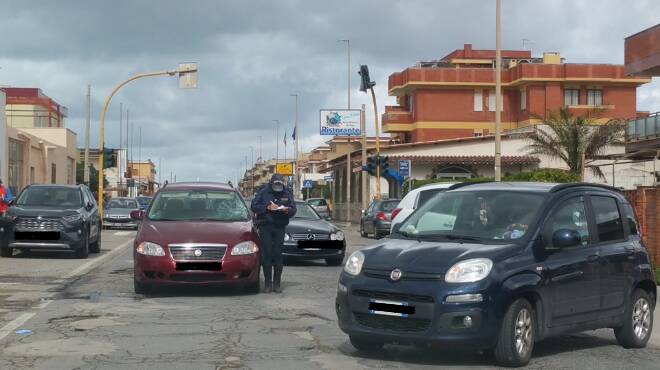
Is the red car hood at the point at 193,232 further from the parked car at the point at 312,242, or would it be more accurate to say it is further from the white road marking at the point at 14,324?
the parked car at the point at 312,242

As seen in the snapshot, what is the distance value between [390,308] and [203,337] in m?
2.49

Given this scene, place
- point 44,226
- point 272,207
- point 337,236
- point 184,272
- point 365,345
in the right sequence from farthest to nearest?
point 44,226
point 337,236
point 272,207
point 184,272
point 365,345

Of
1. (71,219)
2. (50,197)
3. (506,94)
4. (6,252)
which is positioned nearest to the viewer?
(71,219)

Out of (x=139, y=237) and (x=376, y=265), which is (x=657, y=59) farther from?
(x=376, y=265)

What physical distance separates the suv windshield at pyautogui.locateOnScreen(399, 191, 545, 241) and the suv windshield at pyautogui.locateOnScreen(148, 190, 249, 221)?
533cm

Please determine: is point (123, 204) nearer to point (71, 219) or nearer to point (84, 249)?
point (84, 249)

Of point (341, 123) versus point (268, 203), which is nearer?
point (268, 203)

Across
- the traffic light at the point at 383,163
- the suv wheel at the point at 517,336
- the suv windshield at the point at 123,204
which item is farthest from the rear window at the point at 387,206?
the suv wheel at the point at 517,336

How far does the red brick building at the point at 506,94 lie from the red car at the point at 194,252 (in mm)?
51144

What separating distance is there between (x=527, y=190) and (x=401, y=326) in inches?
78.3

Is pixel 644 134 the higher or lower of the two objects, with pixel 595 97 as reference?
lower

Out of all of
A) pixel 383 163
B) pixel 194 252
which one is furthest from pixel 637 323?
pixel 383 163

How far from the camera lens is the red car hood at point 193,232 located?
12.1 meters

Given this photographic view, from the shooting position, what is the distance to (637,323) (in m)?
8.88
